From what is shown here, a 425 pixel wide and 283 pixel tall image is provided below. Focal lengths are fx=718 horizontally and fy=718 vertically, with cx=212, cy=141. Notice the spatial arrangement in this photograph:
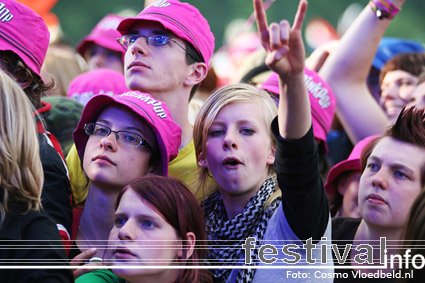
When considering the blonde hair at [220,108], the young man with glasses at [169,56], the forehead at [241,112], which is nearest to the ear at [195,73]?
the young man with glasses at [169,56]

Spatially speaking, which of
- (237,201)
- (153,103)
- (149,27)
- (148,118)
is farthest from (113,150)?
(149,27)

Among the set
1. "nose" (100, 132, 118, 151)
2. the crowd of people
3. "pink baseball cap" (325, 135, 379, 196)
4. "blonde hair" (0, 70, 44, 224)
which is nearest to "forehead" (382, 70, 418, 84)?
the crowd of people

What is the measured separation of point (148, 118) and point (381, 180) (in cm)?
100

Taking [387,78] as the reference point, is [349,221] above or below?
below

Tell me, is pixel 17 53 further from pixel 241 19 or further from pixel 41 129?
pixel 241 19

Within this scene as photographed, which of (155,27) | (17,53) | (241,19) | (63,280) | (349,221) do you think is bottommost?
(63,280)

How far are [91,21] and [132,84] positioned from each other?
10663 millimetres

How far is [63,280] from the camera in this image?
7.29 ft

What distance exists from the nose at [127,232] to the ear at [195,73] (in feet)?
4.07

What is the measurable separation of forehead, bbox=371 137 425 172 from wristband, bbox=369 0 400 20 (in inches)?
37.2

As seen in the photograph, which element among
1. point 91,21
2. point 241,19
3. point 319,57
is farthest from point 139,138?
point 91,21

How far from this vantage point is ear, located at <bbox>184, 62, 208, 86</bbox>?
369 cm

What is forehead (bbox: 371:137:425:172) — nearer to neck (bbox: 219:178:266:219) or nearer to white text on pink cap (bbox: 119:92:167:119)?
neck (bbox: 219:178:266:219)

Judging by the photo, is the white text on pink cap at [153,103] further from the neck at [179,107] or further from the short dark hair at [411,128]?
the short dark hair at [411,128]
